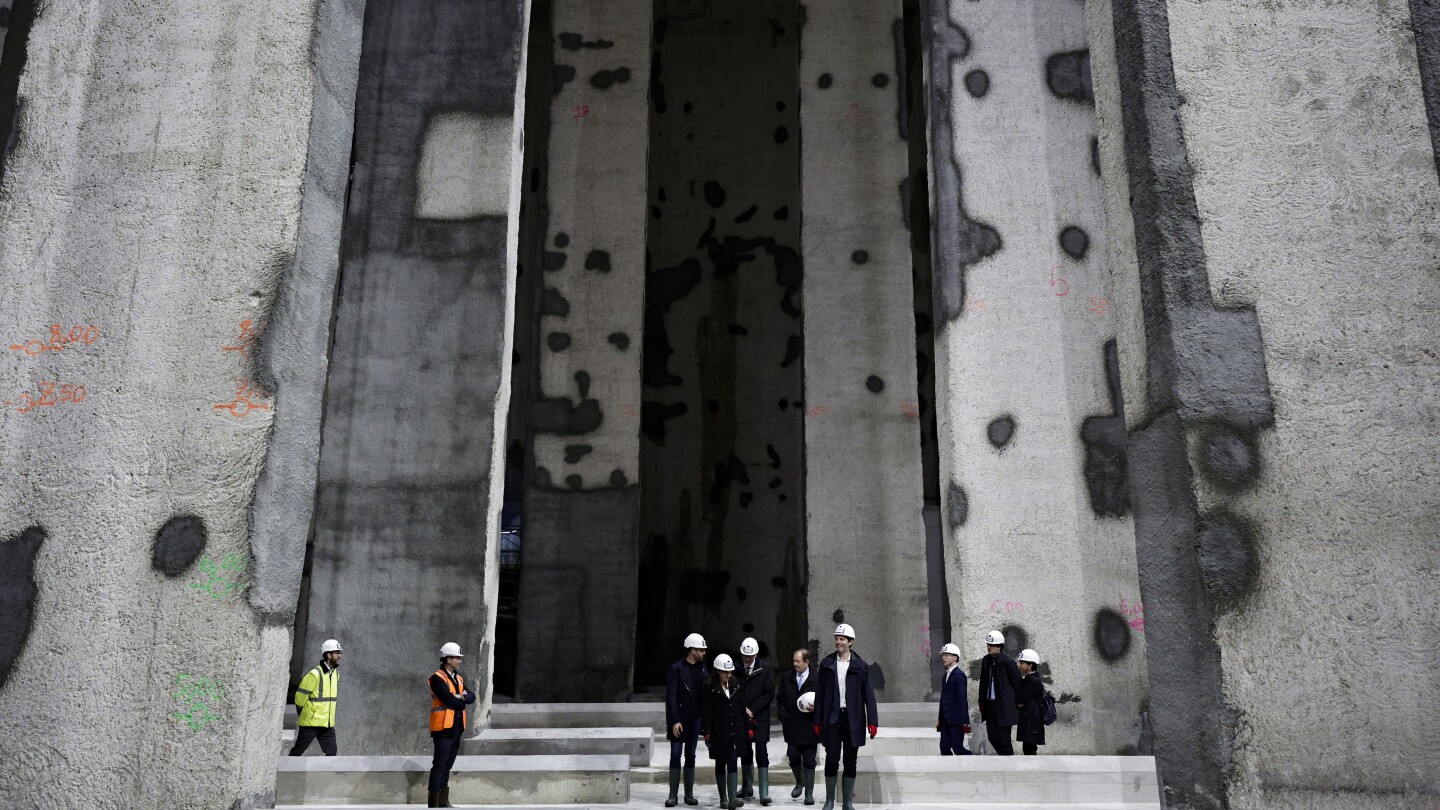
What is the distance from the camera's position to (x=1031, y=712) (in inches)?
297

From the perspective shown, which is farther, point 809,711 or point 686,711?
point 686,711

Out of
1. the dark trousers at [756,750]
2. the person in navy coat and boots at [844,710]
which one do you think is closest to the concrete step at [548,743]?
the dark trousers at [756,750]

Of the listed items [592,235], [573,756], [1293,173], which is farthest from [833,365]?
[1293,173]

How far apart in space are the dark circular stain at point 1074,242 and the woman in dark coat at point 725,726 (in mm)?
4306

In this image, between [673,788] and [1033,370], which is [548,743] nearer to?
[673,788]

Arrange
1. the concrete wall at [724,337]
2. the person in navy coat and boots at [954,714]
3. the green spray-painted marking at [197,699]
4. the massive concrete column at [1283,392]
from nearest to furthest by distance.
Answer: the massive concrete column at [1283,392], the green spray-painted marking at [197,699], the person in navy coat and boots at [954,714], the concrete wall at [724,337]

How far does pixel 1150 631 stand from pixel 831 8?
10.2 meters

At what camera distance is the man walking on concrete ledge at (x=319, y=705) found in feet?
24.7

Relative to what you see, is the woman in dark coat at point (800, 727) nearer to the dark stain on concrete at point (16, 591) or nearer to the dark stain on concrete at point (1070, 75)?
the dark stain on concrete at point (16, 591)

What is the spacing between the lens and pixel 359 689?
8.00m

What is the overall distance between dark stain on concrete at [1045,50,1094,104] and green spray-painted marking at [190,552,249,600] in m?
7.69

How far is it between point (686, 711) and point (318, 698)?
2634 mm

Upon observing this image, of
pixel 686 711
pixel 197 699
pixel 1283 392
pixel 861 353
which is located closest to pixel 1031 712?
pixel 686 711

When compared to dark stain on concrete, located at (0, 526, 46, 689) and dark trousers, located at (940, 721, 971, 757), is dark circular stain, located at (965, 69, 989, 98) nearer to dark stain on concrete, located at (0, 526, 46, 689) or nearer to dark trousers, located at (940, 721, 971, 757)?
dark trousers, located at (940, 721, 971, 757)
